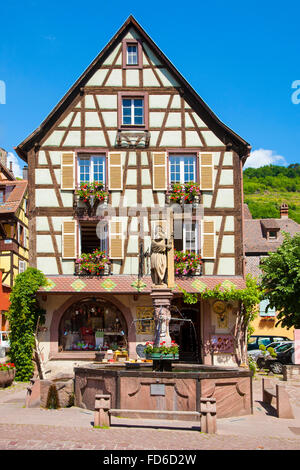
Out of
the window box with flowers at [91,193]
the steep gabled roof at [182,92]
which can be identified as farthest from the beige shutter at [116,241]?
the steep gabled roof at [182,92]

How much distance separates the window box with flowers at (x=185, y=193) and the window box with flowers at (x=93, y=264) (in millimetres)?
3373

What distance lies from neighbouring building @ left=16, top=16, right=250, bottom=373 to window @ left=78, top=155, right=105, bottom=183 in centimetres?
4

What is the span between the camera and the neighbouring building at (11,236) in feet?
105

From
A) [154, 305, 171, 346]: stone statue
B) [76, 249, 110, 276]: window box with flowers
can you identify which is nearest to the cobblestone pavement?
[154, 305, 171, 346]: stone statue

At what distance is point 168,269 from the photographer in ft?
53.8

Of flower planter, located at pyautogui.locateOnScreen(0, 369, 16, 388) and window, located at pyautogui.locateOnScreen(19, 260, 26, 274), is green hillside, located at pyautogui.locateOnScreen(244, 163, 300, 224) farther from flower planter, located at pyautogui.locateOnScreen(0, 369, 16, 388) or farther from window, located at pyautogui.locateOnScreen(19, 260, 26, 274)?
flower planter, located at pyautogui.locateOnScreen(0, 369, 16, 388)

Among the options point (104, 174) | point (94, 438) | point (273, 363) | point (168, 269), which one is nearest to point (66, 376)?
point (168, 269)

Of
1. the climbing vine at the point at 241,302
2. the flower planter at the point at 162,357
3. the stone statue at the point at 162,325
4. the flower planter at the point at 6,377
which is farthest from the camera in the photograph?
the climbing vine at the point at 241,302

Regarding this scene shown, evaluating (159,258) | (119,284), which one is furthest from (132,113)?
→ (159,258)

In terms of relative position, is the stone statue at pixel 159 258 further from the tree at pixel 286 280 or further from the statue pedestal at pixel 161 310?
the tree at pixel 286 280

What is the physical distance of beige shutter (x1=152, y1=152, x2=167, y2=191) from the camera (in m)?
24.0

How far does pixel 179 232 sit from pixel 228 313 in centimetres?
356

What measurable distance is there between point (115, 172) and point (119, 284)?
4.27 m
